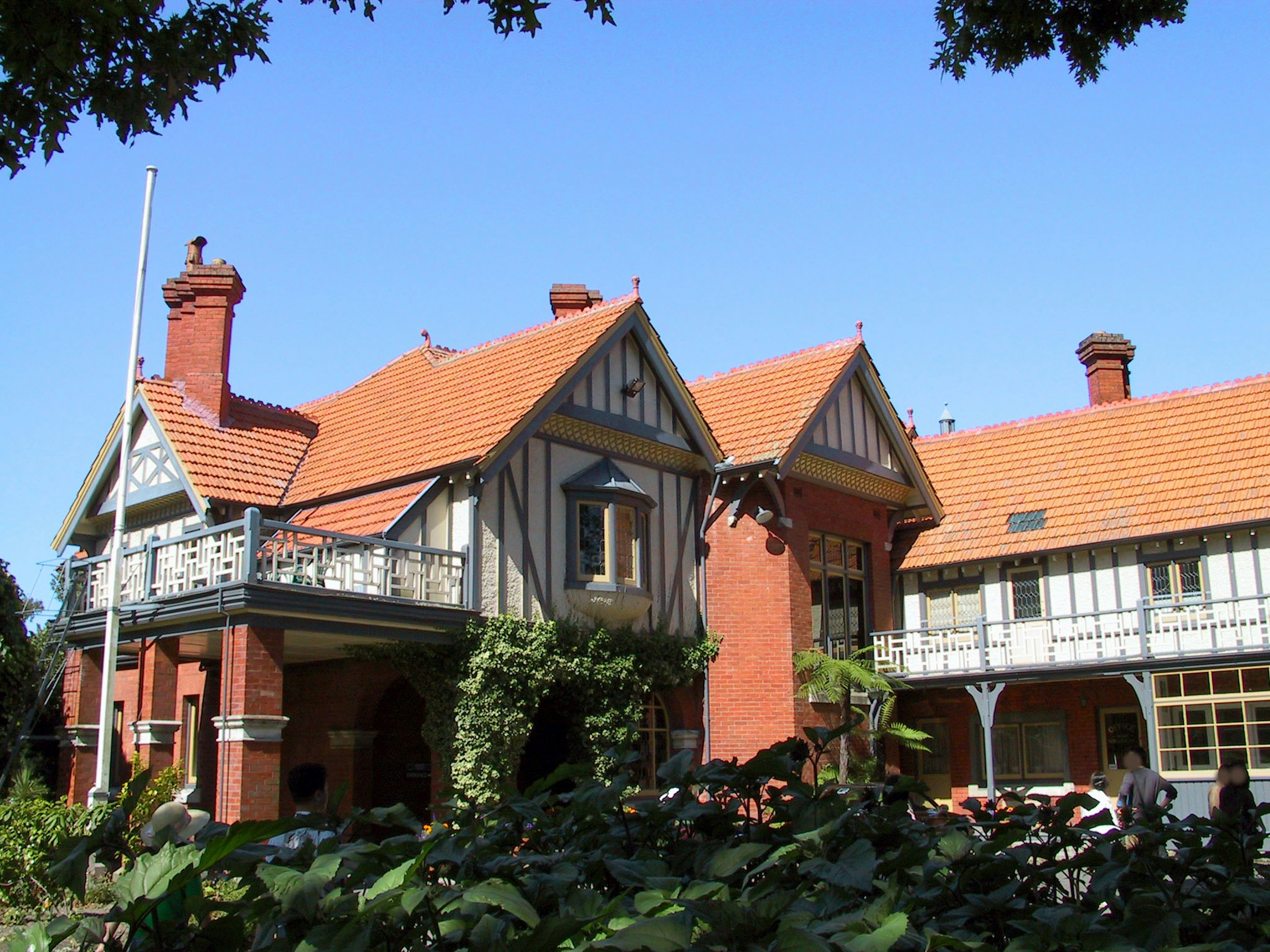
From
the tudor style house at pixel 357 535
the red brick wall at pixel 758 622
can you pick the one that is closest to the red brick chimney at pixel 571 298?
the tudor style house at pixel 357 535

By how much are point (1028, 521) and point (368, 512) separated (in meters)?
12.1

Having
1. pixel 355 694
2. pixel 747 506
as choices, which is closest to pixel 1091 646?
pixel 747 506

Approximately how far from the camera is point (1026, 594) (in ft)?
74.9

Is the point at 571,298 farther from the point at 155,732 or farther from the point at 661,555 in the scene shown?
the point at 155,732

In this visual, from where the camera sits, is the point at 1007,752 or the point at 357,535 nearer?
the point at 357,535

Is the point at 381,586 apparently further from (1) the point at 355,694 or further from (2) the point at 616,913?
(2) the point at 616,913

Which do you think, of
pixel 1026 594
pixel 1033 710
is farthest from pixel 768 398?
pixel 1033 710

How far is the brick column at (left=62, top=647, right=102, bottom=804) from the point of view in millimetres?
16859

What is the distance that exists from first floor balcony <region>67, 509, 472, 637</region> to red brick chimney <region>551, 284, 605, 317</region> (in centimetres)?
738

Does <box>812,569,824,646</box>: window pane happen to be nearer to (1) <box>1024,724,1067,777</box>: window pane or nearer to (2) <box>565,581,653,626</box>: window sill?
(2) <box>565,581,653,626</box>: window sill

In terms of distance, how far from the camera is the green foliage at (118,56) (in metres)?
7.58

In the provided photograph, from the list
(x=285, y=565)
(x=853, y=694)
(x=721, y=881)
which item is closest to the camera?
(x=721, y=881)

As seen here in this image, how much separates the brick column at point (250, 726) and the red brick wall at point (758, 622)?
7.57m

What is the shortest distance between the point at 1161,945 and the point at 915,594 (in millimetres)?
21911
